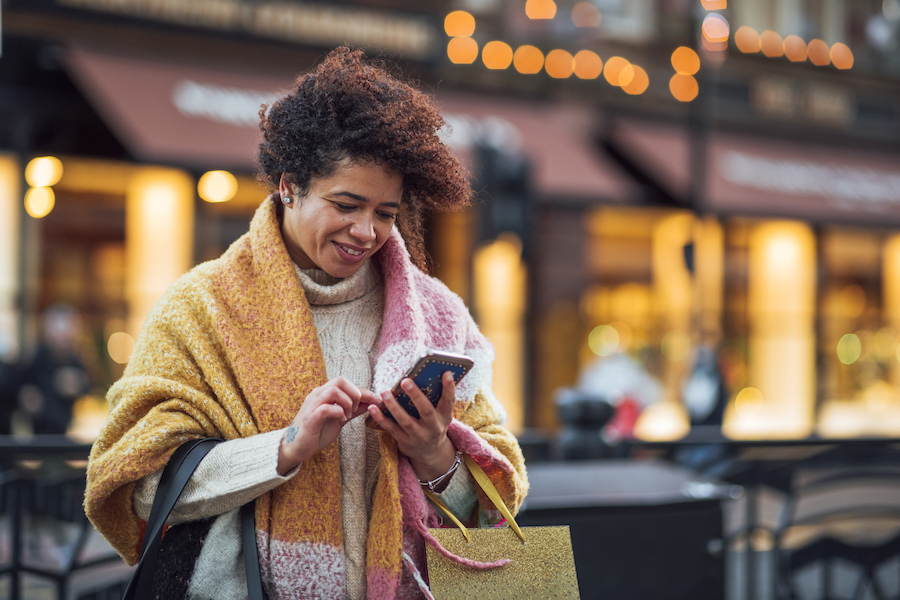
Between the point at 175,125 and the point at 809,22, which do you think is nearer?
the point at 175,125

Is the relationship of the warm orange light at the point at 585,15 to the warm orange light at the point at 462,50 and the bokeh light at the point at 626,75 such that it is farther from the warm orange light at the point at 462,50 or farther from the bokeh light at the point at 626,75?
the warm orange light at the point at 462,50

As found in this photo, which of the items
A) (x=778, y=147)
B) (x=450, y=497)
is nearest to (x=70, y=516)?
(x=450, y=497)

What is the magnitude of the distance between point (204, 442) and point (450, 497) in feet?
1.88

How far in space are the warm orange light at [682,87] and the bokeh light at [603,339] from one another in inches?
152

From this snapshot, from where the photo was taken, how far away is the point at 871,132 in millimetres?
14969

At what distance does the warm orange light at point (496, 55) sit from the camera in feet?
39.1

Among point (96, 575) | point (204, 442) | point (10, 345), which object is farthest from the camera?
point (10, 345)

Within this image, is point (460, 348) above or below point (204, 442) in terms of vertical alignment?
above

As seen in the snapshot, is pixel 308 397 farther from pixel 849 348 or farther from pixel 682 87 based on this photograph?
pixel 849 348

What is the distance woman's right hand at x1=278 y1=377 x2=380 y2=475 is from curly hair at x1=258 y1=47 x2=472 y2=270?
0.48 metres

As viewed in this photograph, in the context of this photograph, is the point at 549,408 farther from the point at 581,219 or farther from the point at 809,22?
the point at 809,22

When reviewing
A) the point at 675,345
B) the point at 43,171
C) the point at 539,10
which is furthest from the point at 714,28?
the point at 43,171

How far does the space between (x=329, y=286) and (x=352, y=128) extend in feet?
1.26

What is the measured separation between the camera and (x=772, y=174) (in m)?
13.2
